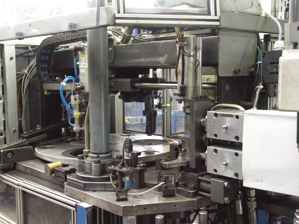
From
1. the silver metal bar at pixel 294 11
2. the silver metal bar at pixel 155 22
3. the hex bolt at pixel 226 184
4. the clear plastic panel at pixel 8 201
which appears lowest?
the clear plastic panel at pixel 8 201

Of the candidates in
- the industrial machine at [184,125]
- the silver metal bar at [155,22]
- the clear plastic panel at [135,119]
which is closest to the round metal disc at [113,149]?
the industrial machine at [184,125]

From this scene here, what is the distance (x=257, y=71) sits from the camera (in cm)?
158

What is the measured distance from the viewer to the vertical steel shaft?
154 centimetres

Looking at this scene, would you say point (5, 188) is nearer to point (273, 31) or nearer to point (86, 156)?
point (86, 156)

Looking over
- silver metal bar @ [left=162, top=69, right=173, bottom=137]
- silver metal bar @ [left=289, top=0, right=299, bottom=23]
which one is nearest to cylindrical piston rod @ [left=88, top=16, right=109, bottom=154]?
silver metal bar @ [left=289, top=0, right=299, bottom=23]

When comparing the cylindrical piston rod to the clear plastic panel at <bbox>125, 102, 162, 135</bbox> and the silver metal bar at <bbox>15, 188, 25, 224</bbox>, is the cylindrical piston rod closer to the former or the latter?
the silver metal bar at <bbox>15, 188, 25, 224</bbox>

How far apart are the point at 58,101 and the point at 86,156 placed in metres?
1.10

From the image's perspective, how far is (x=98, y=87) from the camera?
1.55 metres

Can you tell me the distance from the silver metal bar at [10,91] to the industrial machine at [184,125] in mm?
177

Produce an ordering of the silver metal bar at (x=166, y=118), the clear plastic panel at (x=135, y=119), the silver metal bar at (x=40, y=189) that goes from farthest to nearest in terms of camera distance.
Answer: the clear plastic panel at (x=135, y=119), the silver metal bar at (x=166, y=118), the silver metal bar at (x=40, y=189)

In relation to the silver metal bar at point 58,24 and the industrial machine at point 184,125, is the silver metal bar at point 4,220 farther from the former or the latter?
the silver metal bar at point 58,24

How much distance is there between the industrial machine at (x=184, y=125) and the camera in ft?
3.86

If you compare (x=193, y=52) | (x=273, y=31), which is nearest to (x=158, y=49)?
(x=193, y=52)

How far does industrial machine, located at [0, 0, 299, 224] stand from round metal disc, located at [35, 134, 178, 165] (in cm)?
1
